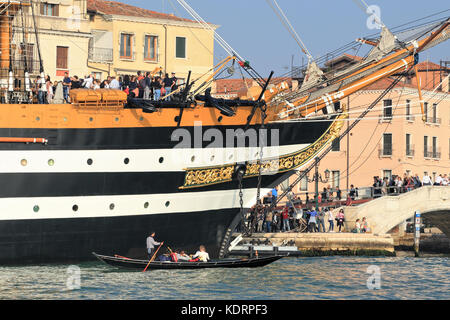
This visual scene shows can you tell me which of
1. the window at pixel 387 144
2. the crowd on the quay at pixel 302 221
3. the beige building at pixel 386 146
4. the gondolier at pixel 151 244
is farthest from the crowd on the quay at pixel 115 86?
the window at pixel 387 144

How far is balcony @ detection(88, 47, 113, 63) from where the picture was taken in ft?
191

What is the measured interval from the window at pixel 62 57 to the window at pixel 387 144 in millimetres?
26527

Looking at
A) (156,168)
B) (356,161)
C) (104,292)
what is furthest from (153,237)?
(356,161)

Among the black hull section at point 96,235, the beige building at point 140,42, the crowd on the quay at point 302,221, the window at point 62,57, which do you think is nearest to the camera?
the black hull section at point 96,235

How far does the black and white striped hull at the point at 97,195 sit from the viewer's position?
95.1ft

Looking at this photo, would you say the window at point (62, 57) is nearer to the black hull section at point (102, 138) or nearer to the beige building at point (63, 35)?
the beige building at point (63, 35)

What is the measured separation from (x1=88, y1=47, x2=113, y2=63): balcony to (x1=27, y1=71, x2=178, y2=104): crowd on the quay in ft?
85.9

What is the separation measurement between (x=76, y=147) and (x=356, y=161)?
44731 mm

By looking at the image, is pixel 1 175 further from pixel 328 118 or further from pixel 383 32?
pixel 383 32

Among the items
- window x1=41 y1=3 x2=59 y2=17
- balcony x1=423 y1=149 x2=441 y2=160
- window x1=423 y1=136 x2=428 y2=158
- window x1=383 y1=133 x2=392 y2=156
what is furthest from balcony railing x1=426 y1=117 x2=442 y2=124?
window x1=41 y1=3 x2=59 y2=17

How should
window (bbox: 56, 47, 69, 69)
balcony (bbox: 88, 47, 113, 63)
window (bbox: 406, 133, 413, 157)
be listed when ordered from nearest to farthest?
1. window (bbox: 56, 47, 69, 69)
2. balcony (bbox: 88, 47, 113, 63)
3. window (bbox: 406, 133, 413, 157)

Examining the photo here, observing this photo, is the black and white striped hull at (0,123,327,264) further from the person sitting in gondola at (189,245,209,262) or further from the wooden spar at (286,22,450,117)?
the wooden spar at (286,22,450,117)

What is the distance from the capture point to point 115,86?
104 ft

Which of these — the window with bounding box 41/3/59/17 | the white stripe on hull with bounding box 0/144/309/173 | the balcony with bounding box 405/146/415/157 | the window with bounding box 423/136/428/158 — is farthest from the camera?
the window with bounding box 423/136/428/158
